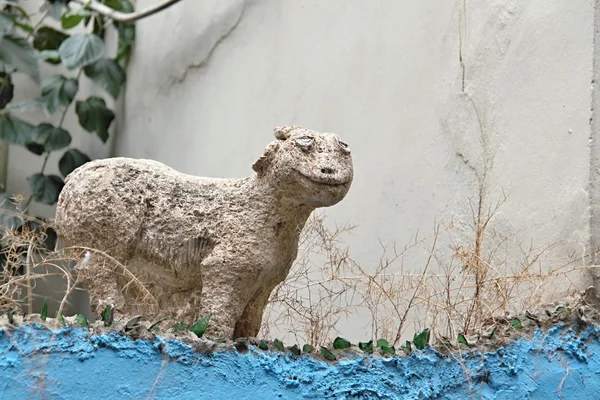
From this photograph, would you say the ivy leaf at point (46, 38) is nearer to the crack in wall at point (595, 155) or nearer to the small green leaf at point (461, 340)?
the crack in wall at point (595, 155)

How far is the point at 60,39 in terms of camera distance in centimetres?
299

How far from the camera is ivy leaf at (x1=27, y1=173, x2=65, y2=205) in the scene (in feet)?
8.96

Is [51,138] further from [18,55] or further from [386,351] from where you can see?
[386,351]

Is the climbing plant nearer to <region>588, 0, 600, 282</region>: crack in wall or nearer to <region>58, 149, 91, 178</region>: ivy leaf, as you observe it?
<region>58, 149, 91, 178</region>: ivy leaf

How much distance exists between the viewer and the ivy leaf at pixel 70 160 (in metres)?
2.81

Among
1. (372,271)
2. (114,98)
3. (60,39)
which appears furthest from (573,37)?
(60,39)

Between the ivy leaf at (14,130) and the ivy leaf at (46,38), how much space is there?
32 centimetres

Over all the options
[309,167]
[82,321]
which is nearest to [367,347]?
[309,167]

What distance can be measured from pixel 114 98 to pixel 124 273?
1783mm

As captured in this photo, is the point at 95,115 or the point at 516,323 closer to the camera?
the point at 516,323

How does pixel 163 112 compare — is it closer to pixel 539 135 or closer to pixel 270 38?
pixel 270 38

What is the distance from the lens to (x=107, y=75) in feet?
9.23

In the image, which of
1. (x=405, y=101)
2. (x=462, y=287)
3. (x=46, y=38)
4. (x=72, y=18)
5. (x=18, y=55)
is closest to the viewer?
(x=462, y=287)

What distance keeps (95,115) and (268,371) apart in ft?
6.41
